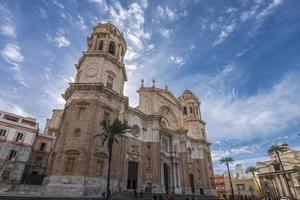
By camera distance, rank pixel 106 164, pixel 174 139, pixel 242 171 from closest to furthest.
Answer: pixel 106 164 → pixel 174 139 → pixel 242 171

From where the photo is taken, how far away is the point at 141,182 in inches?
1076

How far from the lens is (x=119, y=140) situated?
25.7 metres

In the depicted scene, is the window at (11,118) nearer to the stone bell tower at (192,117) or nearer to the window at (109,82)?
the window at (109,82)

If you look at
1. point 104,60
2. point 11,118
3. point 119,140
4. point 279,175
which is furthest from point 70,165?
point 279,175

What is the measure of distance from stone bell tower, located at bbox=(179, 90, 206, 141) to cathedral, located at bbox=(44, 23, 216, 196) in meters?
1.29

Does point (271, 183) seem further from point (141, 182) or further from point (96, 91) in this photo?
point (96, 91)

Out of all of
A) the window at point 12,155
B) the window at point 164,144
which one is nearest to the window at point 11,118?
the window at point 12,155

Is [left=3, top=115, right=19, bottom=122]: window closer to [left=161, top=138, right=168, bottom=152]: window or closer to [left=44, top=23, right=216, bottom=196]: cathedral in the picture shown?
Result: [left=44, top=23, right=216, bottom=196]: cathedral

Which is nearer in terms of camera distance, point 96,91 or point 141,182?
point 96,91

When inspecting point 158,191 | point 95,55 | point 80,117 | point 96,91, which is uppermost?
point 95,55

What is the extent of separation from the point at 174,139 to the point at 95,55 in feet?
72.6

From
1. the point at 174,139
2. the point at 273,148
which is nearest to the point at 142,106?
the point at 174,139

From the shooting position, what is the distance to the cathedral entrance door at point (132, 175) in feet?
86.0

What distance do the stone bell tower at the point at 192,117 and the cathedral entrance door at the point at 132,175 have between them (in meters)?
22.1
